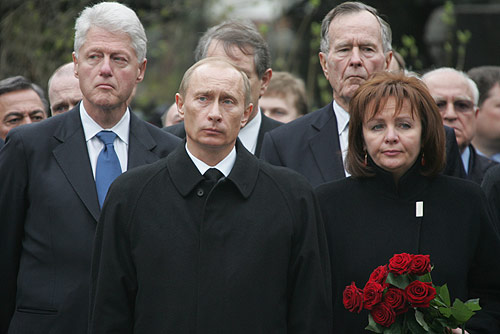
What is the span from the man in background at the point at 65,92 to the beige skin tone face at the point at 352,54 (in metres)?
1.91

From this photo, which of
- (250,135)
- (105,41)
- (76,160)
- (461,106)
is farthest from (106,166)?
(461,106)

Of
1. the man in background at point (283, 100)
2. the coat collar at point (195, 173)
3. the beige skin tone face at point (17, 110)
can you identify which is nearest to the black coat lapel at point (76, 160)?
the coat collar at point (195, 173)

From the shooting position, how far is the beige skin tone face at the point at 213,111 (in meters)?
3.82

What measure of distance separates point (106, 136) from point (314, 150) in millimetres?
1201

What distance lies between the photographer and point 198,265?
145 inches

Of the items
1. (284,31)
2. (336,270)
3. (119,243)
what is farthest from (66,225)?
(284,31)

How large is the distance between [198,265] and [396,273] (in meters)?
0.88

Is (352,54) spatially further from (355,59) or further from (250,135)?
(250,135)

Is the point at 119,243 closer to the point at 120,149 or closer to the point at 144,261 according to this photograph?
the point at 144,261

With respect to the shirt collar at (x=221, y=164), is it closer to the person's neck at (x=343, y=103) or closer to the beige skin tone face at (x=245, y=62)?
the person's neck at (x=343, y=103)

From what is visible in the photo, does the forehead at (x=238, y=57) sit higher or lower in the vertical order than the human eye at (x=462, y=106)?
higher

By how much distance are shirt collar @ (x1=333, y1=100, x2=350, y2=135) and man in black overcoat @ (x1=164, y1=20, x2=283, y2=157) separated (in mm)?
672

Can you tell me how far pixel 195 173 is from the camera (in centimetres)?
381

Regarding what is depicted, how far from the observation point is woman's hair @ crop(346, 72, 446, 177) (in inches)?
167
